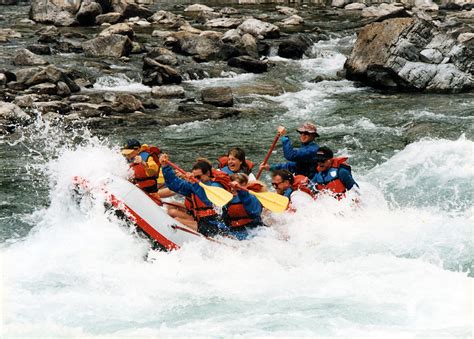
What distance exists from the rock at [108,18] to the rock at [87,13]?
17cm

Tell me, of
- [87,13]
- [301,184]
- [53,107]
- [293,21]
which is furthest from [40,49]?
[301,184]

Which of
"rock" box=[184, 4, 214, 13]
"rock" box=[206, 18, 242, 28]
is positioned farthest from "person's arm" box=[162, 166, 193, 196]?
"rock" box=[184, 4, 214, 13]

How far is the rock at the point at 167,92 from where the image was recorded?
53.5 feet

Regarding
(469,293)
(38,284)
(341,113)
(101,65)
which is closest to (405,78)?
(341,113)

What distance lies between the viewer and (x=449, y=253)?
7770mm

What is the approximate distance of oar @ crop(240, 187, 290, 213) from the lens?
24.6 ft

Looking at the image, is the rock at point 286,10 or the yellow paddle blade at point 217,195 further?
the rock at point 286,10

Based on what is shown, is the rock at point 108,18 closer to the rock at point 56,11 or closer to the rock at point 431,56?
the rock at point 56,11

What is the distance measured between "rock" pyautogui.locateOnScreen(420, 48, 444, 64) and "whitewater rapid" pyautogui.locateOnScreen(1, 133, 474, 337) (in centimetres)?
905

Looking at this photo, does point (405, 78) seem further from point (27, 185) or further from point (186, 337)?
point (186, 337)

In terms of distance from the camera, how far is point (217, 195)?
727 cm

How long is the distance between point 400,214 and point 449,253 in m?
1.55

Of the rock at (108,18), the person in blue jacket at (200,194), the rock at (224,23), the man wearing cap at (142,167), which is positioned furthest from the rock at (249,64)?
the person in blue jacket at (200,194)

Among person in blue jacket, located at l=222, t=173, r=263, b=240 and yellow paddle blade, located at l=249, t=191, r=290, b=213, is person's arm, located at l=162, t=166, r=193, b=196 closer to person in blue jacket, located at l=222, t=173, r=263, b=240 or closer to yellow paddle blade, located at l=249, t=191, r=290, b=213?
person in blue jacket, located at l=222, t=173, r=263, b=240
